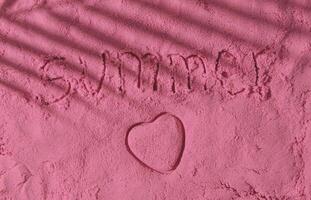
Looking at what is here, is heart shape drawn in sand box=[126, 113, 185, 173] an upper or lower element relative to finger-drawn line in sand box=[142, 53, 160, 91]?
lower

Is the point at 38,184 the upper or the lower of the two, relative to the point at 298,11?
lower

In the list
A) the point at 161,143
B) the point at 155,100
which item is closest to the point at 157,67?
the point at 155,100

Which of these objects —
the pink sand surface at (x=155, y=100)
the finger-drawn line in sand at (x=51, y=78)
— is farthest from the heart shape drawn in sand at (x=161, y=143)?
the finger-drawn line in sand at (x=51, y=78)

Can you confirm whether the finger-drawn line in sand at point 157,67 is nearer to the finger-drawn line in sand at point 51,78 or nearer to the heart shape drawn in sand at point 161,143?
the heart shape drawn in sand at point 161,143

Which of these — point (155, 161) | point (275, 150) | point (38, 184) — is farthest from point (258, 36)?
point (38, 184)

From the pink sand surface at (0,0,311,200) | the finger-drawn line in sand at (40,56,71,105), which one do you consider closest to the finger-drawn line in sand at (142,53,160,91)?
the pink sand surface at (0,0,311,200)

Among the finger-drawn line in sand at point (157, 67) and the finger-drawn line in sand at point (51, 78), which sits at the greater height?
the finger-drawn line in sand at point (157, 67)

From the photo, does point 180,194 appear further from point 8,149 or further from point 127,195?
point 8,149

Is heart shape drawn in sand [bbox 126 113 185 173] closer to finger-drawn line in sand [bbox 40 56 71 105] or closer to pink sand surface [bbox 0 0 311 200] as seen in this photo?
pink sand surface [bbox 0 0 311 200]
